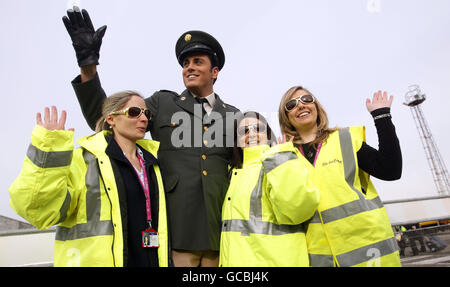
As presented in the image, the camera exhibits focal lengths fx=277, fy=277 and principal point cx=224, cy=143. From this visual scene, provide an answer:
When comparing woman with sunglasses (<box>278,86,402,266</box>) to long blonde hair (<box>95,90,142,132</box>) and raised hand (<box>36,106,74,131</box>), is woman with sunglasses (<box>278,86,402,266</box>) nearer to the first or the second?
long blonde hair (<box>95,90,142,132</box>)

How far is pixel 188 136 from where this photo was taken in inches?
107

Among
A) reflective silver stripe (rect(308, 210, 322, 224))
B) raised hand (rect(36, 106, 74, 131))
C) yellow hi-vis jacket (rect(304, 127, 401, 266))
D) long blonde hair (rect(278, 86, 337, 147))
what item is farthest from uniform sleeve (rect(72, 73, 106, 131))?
reflective silver stripe (rect(308, 210, 322, 224))

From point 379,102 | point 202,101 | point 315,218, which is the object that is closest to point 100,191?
point 202,101

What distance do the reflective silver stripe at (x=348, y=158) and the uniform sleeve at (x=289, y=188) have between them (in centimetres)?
38

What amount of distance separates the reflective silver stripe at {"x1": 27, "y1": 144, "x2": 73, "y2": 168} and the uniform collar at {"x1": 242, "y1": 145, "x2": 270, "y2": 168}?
1416mm

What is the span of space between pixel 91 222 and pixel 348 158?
2.00 metres

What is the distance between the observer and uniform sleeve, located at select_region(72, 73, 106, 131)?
2572 mm

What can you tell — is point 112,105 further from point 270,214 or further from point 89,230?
point 270,214

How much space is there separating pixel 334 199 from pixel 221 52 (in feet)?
7.06

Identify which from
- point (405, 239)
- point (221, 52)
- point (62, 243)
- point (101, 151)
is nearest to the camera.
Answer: point (62, 243)

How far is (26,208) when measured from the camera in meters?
1.67

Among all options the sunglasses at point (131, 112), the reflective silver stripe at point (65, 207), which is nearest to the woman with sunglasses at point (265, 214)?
the sunglasses at point (131, 112)
